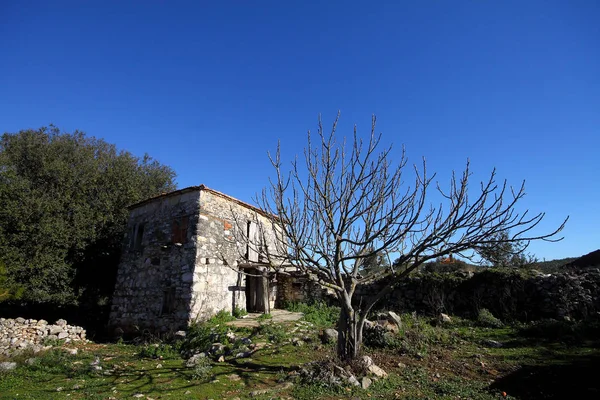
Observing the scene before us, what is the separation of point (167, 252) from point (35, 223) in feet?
20.0

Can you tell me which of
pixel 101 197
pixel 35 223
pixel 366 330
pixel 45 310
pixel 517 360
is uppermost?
pixel 101 197

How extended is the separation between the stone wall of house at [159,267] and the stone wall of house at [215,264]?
0.90 feet

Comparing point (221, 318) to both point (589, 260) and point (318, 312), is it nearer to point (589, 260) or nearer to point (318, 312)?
point (318, 312)

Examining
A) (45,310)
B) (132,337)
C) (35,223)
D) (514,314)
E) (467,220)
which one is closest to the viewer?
(467,220)

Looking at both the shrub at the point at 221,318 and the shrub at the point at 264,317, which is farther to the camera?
the shrub at the point at 264,317

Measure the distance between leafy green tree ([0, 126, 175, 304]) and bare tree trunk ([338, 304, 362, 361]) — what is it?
12345mm

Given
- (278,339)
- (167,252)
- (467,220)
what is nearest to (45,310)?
(167,252)

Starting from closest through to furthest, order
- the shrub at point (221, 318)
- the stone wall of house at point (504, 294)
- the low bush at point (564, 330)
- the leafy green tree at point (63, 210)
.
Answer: the low bush at point (564, 330) < the stone wall of house at point (504, 294) < the shrub at point (221, 318) < the leafy green tree at point (63, 210)

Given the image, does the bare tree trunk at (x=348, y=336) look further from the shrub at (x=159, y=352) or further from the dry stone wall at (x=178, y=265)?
the dry stone wall at (x=178, y=265)

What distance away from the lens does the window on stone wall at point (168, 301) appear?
11.9 metres

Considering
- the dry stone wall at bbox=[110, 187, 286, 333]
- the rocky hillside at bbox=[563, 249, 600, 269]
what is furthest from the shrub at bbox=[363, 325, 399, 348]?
the rocky hillside at bbox=[563, 249, 600, 269]

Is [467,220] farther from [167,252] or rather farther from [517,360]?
[167,252]

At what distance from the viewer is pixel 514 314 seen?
35.6ft

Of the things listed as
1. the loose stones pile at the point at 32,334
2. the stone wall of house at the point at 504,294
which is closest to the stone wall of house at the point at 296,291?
the stone wall of house at the point at 504,294
